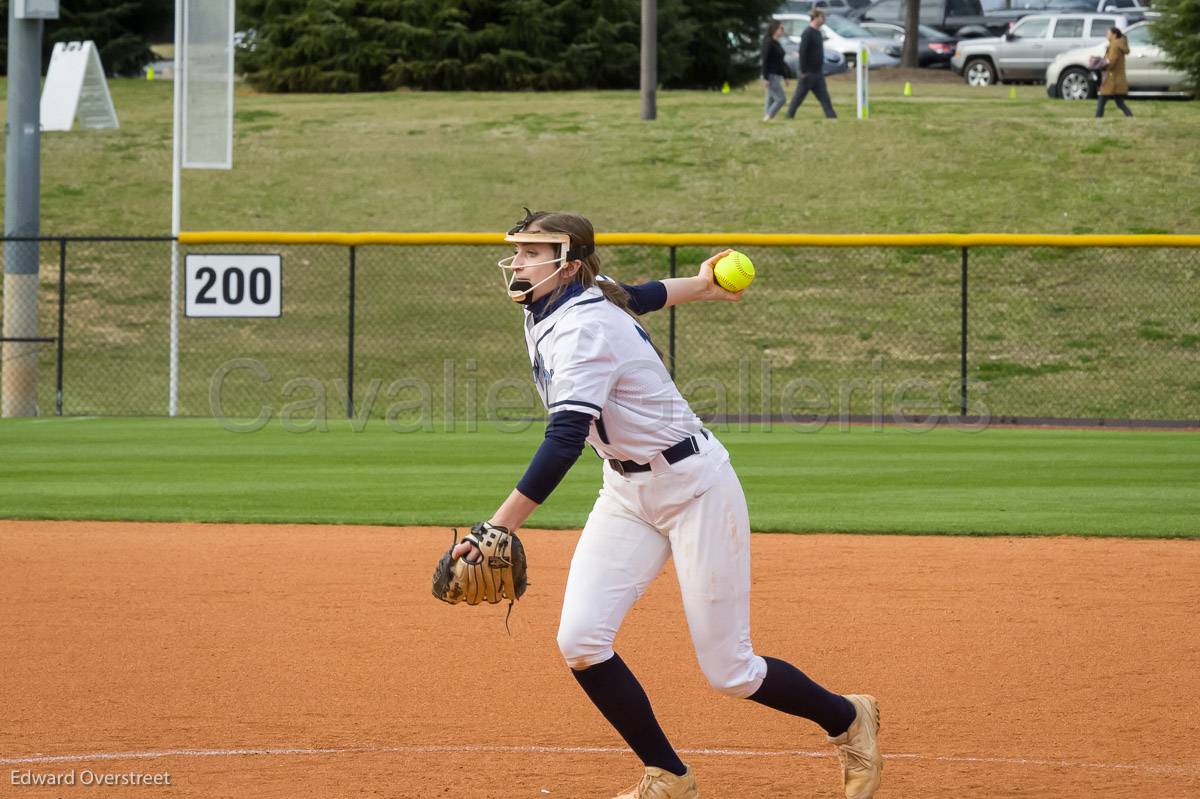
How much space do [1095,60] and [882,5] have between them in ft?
57.6

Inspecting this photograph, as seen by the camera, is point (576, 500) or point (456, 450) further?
point (456, 450)

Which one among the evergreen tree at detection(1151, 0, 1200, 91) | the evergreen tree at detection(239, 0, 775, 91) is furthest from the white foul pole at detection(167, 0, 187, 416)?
the evergreen tree at detection(1151, 0, 1200, 91)

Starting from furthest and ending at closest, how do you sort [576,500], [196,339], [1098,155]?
[1098,155]
[196,339]
[576,500]

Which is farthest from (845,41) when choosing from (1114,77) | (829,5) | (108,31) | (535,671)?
(535,671)

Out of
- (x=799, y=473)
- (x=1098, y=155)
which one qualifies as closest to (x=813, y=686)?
(x=799, y=473)

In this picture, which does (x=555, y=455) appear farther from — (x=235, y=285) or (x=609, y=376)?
(x=235, y=285)

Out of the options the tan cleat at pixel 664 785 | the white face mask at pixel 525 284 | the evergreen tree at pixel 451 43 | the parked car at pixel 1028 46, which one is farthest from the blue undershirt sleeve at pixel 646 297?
Result: the parked car at pixel 1028 46

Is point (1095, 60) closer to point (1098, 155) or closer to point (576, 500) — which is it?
point (1098, 155)

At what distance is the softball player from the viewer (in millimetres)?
4289

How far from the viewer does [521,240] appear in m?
4.33

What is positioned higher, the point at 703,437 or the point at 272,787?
the point at 703,437

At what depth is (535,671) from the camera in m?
6.18

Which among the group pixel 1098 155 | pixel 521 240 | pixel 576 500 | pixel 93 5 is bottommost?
pixel 576 500

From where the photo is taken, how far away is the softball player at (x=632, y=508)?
4.29 metres
